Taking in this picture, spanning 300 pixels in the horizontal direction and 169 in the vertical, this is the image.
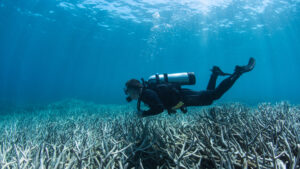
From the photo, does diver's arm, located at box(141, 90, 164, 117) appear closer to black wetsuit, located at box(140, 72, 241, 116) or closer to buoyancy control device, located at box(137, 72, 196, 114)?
black wetsuit, located at box(140, 72, 241, 116)

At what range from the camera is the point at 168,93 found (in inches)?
170

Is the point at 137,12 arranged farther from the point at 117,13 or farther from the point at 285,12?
the point at 285,12

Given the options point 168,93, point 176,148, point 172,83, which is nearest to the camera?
point 176,148

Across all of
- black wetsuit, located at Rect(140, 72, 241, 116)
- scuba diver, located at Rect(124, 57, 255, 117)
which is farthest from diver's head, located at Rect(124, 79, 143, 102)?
black wetsuit, located at Rect(140, 72, 241, 116)

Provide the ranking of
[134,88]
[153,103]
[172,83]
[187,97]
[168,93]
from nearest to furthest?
[153,103] < [134,88] < [168,93] < [172,83] < [187,97]

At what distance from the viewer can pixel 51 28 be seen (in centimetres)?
3284

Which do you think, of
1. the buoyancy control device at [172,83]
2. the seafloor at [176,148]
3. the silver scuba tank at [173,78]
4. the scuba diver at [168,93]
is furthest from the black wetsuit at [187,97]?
the seafloor at [176,148]

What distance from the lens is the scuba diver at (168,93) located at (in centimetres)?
375

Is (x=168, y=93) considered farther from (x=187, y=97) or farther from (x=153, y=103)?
(x=187, y=97)

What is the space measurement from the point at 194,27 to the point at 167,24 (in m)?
5.25

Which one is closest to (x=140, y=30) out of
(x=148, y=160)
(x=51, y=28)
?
(x=51, y=28)

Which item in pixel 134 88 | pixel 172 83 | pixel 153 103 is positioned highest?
pixel 172 83

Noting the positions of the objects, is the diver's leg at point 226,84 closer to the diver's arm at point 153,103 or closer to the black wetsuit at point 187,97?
the black wetsuit at point 187,97

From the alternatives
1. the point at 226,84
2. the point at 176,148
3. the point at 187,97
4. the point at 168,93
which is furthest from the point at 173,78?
the point at 176,148
